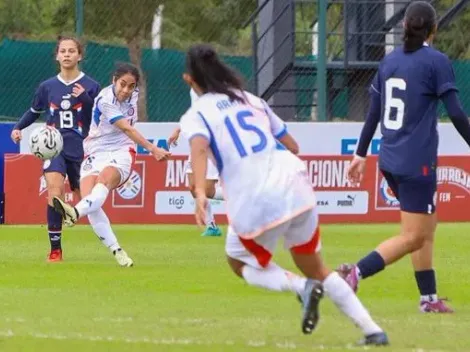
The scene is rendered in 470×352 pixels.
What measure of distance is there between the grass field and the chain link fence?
5.60m

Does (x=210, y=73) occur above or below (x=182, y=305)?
above

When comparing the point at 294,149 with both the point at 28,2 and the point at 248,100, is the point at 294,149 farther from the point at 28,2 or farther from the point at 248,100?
the point at 28,2

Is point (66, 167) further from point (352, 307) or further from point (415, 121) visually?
point (352, 307)

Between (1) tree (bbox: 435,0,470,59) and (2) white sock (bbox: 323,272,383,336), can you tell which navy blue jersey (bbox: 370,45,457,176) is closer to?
(2) white sock (bbox: 323,272,383,336)

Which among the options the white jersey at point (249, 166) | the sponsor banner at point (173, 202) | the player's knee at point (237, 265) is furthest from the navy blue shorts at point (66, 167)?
the white jersey at point (249, 166)

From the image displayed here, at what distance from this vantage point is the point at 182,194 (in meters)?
20.2

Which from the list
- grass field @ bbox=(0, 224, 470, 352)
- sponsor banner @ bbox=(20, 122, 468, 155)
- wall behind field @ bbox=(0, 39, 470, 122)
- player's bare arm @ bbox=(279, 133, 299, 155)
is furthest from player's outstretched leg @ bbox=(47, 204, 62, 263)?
wall behind field @ bbox=(0, 39, 470, 122)

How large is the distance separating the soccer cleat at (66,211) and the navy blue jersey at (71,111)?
1.11m

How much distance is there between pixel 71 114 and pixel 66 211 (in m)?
1.55

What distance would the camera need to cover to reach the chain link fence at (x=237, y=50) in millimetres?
21500

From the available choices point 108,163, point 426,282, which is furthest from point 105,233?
point 426,282

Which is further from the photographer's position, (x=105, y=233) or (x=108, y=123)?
(x=108, y=123)

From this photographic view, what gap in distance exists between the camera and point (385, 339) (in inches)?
315

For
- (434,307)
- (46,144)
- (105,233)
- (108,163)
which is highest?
(46,144)
